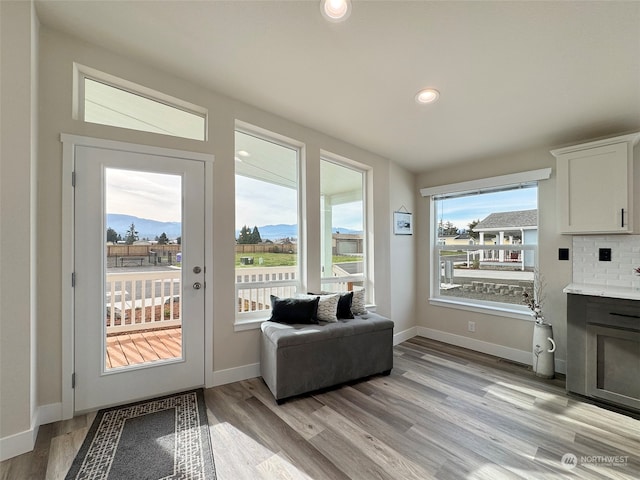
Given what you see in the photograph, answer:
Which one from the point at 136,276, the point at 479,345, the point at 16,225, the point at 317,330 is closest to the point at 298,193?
the point at 317,330

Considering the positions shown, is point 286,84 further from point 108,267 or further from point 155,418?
point 155,418

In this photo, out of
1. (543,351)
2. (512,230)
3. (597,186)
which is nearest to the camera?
(597,186)

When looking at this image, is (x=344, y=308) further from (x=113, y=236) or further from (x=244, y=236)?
(x=113, y=236)

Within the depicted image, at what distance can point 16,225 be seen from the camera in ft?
5.46

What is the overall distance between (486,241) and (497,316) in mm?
939

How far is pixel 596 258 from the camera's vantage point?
277 cm

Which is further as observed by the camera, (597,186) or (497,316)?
(497,316)

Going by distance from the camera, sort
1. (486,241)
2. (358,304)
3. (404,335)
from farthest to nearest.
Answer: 1. (404,335)
2. (486,241)
3. (358,304)

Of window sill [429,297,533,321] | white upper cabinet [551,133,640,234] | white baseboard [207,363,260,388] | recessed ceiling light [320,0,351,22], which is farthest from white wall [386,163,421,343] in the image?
recessed ceiling light [320,0,351,22]

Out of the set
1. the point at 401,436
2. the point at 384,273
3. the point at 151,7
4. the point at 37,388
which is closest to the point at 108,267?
the point at 37,388

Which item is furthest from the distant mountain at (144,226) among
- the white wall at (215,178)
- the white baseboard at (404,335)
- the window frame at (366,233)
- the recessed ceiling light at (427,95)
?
the white baseboard at (404,335)

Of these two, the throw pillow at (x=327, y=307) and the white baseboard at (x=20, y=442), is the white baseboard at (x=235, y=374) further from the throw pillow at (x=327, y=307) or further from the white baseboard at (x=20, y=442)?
the white baseboard at (x=20, y=442)

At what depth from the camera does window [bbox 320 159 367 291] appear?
3.42 meters

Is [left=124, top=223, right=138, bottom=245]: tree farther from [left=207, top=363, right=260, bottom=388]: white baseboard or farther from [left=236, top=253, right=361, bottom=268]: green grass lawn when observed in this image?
[left=207, top=363, right=260, bottom=388]: white baseboard
